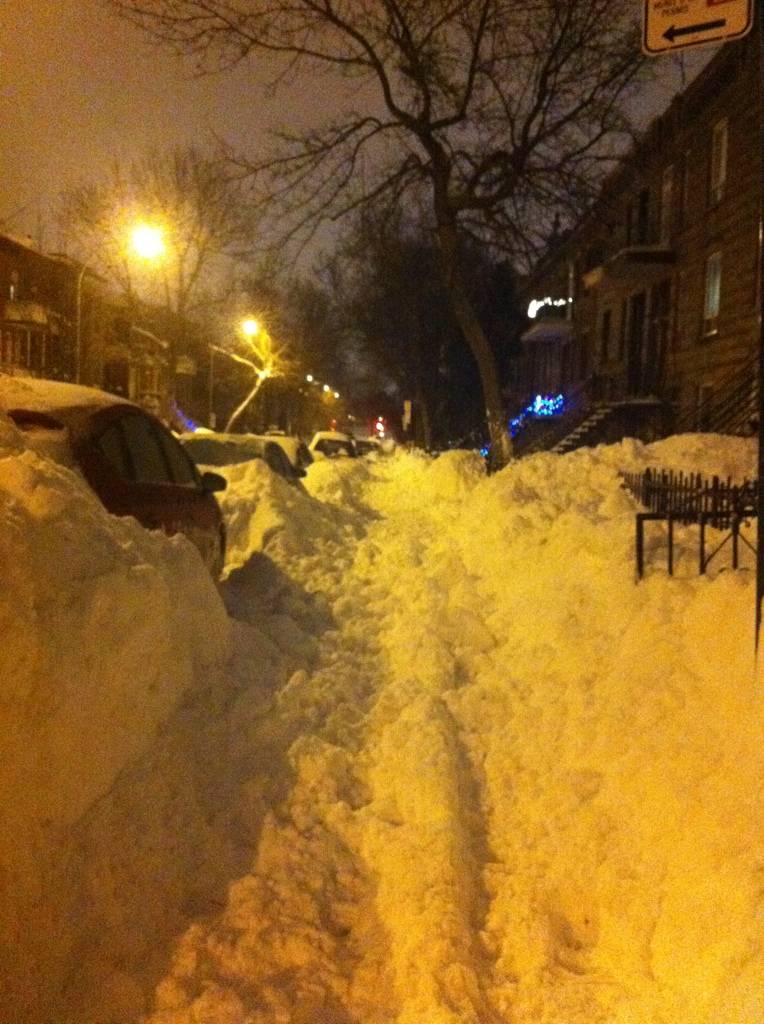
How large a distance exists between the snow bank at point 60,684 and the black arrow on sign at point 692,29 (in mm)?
3199

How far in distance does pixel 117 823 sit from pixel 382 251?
64.2 feet

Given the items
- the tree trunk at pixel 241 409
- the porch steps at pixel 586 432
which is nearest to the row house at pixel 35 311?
the tree trunk at pixel 241 409

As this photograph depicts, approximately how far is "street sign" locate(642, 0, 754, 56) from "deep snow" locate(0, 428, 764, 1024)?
8.80 ft

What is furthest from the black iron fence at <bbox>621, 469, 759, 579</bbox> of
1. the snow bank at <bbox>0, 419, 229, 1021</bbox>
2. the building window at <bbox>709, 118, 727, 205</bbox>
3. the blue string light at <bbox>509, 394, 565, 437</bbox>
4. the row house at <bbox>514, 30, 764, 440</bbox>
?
the blue string light at <bbox>509, 394, 565, 437</bbox>

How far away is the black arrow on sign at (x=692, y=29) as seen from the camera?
13.2 feet

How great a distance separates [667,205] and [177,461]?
2149 cm

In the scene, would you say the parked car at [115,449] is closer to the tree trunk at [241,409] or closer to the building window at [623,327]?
the building window at [623,327]

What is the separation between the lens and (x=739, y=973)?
10.7ft

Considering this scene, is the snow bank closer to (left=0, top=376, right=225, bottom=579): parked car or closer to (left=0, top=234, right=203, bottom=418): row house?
(left=0, top=376, right=225, bottom=579): parked car

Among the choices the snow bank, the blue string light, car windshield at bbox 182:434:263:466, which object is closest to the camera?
the snow bank

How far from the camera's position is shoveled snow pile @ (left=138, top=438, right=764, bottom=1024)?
12.1 ft

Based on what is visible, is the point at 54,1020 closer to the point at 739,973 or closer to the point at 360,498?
the point at 739,973

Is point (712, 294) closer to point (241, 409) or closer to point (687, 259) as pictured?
point (687, 259)

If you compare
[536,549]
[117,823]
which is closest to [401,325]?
[536,549]
